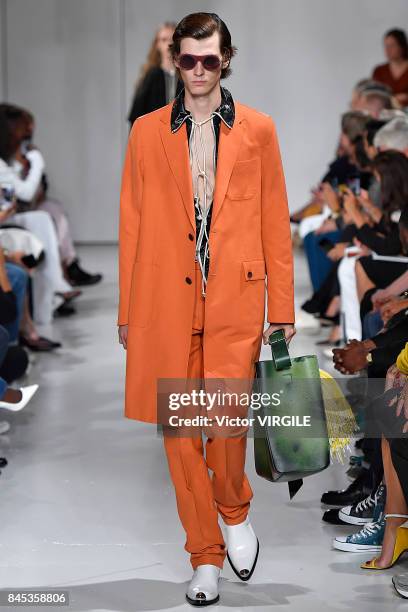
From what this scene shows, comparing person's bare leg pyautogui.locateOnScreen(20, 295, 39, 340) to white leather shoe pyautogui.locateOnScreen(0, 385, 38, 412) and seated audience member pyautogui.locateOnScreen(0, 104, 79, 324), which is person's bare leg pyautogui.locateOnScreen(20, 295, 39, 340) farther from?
white leather shoe pyautogui.locateOnScreen(0, 385, 38, 412)

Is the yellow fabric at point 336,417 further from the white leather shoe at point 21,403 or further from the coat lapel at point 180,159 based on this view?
the white leather shoe at point 21,403

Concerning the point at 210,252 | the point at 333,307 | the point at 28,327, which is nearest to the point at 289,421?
the point at 210,252

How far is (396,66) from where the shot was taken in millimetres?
9164

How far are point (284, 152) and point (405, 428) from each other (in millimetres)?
7889

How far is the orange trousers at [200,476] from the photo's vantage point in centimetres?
297

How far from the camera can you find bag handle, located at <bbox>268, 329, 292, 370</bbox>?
2914 millimetres

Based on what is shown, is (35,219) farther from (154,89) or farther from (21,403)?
(21,403)

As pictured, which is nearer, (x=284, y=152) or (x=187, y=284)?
(x=187, y=284)

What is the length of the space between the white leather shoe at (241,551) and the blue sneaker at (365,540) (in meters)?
0.33

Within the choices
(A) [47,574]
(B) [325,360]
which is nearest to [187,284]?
(A) [47,574]

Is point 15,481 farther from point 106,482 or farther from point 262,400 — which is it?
point 262,400

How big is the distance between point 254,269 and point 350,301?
2.49 m

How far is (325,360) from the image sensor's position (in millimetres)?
5875

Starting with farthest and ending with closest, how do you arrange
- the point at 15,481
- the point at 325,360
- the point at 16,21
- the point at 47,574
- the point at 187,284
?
the point at 16,21 → the point at 325,360 → the point at 15,481 → the point at 47,574 → the point at 187,284
